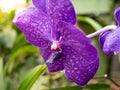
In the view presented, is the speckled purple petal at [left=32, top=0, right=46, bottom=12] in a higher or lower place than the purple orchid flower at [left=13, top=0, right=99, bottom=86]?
higher

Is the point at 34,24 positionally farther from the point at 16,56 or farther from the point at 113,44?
the point at 16,56

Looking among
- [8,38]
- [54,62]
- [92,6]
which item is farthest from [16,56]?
[54,62]

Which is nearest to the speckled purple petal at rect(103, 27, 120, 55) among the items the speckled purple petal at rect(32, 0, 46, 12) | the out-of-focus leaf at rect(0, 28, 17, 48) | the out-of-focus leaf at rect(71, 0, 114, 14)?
the speckled purple petal at rect(32, 0, 46, 12)

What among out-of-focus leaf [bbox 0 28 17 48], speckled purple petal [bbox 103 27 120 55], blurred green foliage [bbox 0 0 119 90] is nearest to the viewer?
speckled purple petal [bbox 103 27 120 55]

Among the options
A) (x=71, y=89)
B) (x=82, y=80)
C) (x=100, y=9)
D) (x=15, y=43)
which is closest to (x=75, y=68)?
(x=82, y=80)

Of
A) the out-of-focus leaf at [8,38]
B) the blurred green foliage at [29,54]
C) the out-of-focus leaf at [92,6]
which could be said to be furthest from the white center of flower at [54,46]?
the out-of-focus leaf at [8,38]

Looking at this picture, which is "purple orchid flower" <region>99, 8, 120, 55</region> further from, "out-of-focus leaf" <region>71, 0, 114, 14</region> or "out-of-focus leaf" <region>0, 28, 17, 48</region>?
"out-of-focus leaf" <region>0, 28, 17, 48</region>

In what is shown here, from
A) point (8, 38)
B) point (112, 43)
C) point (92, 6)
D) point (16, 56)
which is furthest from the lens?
point (8, 38)

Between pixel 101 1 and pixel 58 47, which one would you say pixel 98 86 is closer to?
pixel 58 47
